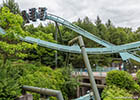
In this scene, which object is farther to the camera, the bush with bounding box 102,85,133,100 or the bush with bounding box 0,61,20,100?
the bush with bounding box 102,85,133,100

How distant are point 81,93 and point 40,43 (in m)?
7.90

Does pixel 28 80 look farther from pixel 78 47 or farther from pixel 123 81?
pixel 78 47

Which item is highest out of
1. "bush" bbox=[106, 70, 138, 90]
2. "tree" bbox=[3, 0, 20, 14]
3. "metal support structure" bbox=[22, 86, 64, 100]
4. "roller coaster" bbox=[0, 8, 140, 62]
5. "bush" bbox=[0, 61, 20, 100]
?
"tree" bbox=[3, 0, 20, 14]

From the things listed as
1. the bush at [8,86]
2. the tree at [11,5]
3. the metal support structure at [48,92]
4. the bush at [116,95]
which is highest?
the tree at [11,5]

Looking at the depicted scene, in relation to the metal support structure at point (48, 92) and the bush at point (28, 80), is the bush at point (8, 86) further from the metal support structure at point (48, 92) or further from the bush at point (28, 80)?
the metal support structure at point (48, 92)

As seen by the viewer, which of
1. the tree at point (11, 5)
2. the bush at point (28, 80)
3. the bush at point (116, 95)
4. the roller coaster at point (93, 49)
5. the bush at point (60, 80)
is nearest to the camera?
the bush at point (28, 80)

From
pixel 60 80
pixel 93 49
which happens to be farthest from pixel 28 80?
pixel 93 49

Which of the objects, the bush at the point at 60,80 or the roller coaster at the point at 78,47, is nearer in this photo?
the bush at the point at 60,80

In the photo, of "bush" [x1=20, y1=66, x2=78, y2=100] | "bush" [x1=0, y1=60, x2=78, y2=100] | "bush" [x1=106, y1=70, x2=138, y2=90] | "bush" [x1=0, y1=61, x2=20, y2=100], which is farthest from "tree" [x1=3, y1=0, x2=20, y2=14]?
"bush" [x1=106, y1=70, x2=138, y2=90]

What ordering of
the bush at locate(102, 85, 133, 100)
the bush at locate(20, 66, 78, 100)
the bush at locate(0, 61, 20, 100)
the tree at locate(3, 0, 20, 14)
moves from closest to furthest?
the bush at locate(0, 61, 20, 100)
the bush at locate(102, 85, 133, 100)
the bush at locate(20, 66, 78, 100)
the tree at locate(3, 0, 20, 14)

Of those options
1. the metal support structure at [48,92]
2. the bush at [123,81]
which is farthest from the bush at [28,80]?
the bush at [123,81]

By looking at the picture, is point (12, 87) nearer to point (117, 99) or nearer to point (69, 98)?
point (117, 99)

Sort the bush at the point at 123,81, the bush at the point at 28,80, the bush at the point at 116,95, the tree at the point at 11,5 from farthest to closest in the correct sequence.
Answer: the tree at the point at 11,5
the bush at the point at 123,81
the bush at the point at 116,95
the bush at the point at 28,80

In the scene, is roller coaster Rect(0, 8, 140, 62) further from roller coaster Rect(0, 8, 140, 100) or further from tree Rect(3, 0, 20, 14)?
tree Rect(3, 0, 20, 14)
